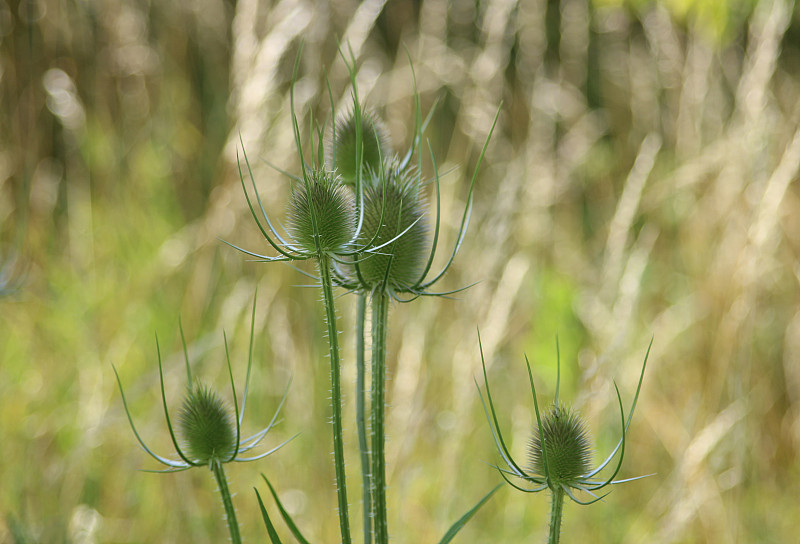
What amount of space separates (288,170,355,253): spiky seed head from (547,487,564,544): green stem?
0.97 feet

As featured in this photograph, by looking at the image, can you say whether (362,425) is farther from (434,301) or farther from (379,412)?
(434,301)

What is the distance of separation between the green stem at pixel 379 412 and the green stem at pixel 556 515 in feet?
0.48

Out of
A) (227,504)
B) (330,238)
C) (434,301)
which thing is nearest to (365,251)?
(330,238)

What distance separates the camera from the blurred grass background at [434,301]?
1.65 meters

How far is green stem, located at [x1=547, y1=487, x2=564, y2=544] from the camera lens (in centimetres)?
65

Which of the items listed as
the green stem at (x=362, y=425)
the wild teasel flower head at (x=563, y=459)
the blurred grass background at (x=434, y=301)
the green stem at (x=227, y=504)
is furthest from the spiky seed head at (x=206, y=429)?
the blurred grass background at (x=434, y=301)

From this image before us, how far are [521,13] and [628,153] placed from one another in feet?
3.66

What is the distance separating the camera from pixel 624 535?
1.77m

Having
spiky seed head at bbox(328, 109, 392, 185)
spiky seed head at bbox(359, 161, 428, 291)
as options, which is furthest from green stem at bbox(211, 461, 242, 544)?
spiky seed head at bbox(328, 109, 392, 185)

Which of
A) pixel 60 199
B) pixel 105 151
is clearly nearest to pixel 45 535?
pixel 105 151

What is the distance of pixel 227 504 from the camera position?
71cm

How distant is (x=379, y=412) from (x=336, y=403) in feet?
0.26

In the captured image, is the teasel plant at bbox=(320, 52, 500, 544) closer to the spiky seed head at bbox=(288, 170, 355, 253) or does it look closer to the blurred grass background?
the spiky seed head at bbox=(288, 170, 355, 253)

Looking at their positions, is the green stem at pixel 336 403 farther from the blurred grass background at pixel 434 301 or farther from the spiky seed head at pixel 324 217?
the blurred grass background at pixel 434 301
